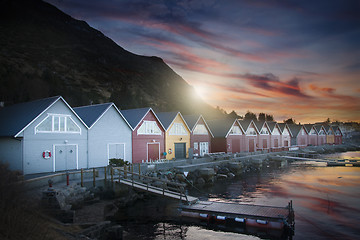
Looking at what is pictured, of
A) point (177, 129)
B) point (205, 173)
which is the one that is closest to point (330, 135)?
point (177, 129)

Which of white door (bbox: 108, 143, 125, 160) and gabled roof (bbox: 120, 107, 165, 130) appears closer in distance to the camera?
white door (bbox: 108, 143, 125, 160)

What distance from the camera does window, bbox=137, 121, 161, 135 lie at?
38219mm

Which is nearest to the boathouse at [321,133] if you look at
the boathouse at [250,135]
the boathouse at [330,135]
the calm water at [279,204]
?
the boathouse at [330,135]

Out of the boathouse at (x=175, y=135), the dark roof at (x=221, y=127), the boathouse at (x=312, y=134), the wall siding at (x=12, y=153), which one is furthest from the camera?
the boathouse at (x=312, y=134)

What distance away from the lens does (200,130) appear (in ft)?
164

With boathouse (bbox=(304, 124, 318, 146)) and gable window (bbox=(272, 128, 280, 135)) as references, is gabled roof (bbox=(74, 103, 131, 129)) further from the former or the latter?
boathouse (bbox=(304, 124, 318, 146))

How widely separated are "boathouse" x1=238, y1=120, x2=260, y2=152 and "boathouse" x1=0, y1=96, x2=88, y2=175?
36705 mm

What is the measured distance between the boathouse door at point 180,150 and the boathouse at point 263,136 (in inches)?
919

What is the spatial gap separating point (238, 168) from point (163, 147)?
1094cm

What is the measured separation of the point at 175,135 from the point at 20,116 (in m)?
21.7

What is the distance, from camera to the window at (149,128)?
3822cm

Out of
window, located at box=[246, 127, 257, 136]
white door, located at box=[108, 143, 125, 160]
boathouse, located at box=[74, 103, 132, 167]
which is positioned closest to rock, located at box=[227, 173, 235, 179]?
boathouse, located at box=[74, 103, 132, 167]

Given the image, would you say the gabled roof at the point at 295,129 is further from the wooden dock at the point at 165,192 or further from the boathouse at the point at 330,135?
the wooden dock at the point at 165,192

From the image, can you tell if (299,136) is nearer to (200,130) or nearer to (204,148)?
(204,148)
